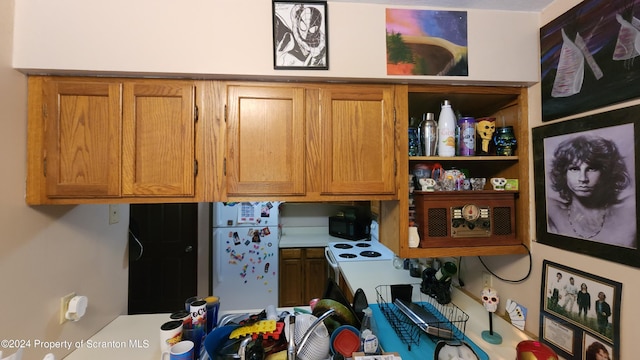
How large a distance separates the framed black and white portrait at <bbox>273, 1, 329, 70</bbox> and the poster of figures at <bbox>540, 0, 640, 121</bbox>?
96 centimetres

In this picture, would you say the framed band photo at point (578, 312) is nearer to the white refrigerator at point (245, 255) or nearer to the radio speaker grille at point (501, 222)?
the radio speaker grille at point (501, 222)

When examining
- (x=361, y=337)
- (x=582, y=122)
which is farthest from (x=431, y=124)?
(x=361, y=337)

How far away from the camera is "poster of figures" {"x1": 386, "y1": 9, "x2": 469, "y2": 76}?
3.68ft

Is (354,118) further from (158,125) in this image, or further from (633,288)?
(633,288)

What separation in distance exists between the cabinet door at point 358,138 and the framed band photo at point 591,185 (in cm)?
65

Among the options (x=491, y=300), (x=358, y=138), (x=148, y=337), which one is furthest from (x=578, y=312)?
(x=148, y=337)

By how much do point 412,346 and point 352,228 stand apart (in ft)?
6.81

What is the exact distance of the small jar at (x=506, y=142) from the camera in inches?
48.3

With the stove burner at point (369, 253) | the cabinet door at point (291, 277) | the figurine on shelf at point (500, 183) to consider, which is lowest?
the cabinet door at point (291, 277)

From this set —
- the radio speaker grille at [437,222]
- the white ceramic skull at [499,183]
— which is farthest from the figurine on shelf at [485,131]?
the radio speaker grille at [437,222]

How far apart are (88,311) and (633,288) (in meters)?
2.20

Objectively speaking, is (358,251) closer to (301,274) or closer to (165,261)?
(301,274)

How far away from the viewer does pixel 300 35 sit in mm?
1076

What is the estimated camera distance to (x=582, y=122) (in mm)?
946
